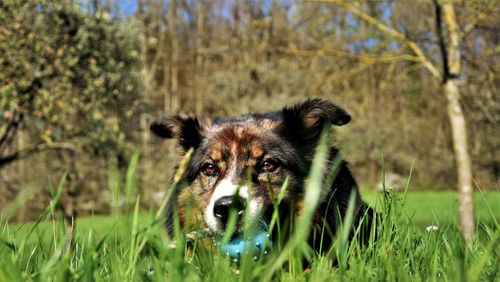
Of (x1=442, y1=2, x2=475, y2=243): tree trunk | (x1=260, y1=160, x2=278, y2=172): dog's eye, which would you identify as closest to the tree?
(x1=442, y1=2, x2=475, y2=243): tree trunk

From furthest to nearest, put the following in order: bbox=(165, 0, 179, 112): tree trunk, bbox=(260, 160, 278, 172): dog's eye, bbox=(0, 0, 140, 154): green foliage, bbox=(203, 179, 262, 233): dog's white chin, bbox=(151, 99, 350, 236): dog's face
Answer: bbox=(165, 0, 179, 112): tree trunk, bbox=(0, 0, 140, 154): green foliage, bbox=(260, 160, 278, 172): dog's eye, bbox=(151, 99, 350, 236): dog's face, bbox=(203, 179, 262, 233): dog's white chin

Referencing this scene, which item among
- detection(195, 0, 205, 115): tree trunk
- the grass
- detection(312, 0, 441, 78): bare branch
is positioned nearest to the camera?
the grass

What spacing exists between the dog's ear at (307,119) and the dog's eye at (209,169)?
2.58 ft

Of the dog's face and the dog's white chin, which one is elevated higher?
the dog's face

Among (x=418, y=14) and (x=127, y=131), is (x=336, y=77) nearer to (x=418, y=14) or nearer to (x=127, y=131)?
(x=418, y=14)

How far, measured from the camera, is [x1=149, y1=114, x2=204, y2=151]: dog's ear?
511cm

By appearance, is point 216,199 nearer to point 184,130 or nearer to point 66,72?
point 184,130

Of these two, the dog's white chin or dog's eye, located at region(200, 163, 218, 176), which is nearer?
the dog's white chin

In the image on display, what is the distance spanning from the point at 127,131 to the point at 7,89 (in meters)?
4.90

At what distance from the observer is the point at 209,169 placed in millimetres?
4852

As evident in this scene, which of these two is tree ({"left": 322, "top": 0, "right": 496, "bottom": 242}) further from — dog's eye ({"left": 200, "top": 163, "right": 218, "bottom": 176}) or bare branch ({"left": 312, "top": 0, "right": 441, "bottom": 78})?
dog's eye ({"left": 200, "top": 163, "right": 218, "bottom": 176})

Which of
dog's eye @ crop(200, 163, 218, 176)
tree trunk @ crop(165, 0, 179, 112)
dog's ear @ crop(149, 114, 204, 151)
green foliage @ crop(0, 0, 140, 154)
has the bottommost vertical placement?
dog's eye @ crop(200, 163, 218, 176)

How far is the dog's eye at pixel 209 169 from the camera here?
4805mm

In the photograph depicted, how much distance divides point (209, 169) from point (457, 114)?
9101 millimetres
